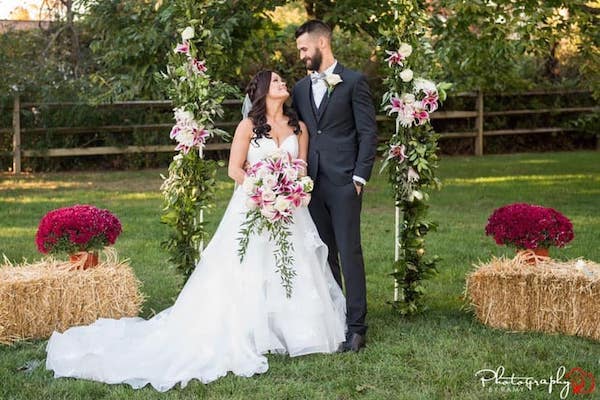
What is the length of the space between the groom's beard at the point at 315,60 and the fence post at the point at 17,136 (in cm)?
1212

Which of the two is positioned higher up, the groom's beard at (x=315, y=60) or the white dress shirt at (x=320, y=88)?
the groom's beard at (x=315, y=60)

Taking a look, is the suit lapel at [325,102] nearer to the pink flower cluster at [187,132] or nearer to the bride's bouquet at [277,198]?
the bride's bouquet at [277,198]

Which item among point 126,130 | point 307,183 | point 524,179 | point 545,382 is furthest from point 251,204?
point 126,130

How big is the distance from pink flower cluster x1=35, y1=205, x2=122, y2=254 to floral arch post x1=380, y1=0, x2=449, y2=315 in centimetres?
221

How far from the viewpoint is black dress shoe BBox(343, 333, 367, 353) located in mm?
5957

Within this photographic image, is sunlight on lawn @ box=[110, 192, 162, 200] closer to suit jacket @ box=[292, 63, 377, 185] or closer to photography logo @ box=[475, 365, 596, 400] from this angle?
suit jacket @ box=[292, 63, 377, 185]

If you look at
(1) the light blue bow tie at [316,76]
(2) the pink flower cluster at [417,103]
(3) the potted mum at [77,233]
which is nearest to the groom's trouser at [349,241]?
(1) the light blue bow tie at [316,76]

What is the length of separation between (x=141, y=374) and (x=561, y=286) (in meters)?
3.07

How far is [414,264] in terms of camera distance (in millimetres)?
6848

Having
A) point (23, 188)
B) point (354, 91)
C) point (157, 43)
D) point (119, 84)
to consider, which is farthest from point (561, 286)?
point (23, 188)

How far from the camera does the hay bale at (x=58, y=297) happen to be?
20.7 feet

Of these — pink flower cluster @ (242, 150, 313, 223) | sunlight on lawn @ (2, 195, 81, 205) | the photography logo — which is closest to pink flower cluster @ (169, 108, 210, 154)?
pink flower cluster @ (242, 150, 313, 223)

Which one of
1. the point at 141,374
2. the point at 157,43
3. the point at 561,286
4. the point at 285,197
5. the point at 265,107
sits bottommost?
the point at 141,374

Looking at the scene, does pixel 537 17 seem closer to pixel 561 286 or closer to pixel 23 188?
pixel 561 286
